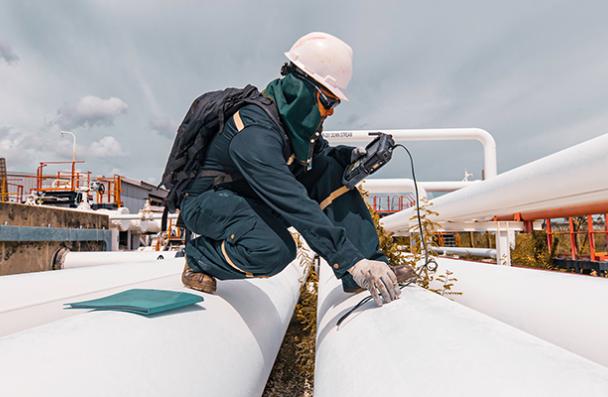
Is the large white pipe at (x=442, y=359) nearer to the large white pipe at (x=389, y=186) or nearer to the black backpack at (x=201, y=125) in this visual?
the black backpack at (x=201, y=125)

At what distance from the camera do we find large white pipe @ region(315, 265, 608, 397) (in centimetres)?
49

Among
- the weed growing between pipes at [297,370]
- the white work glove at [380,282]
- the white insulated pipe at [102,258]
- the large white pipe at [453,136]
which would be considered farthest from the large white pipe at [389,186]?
the white work glove at [380,282]

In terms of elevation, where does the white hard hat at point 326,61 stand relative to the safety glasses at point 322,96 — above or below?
above

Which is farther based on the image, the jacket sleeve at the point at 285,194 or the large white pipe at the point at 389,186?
the large white pipe at the point at 389,186

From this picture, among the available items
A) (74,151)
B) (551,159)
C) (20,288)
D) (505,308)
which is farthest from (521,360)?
(74,151)

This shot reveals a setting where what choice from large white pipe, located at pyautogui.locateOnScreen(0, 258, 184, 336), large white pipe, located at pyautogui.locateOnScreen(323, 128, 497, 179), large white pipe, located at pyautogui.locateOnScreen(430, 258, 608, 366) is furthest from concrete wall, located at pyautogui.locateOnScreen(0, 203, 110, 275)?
large white pipe, located at pyautogui.locateOnScreen(430, 258, 608, 366)

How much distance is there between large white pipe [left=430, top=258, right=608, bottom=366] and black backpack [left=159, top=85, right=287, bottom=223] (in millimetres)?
825

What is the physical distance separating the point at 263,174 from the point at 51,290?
0.90 metres

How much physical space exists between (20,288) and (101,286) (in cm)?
25

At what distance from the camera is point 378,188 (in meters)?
3.93

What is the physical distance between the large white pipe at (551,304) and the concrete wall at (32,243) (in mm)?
4161

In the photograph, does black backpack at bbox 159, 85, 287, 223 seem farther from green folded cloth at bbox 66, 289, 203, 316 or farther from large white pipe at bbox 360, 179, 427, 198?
large white pipe at bbox 360, 179, 427, 198

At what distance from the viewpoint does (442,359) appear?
59 cm

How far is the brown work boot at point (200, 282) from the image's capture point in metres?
1.34
